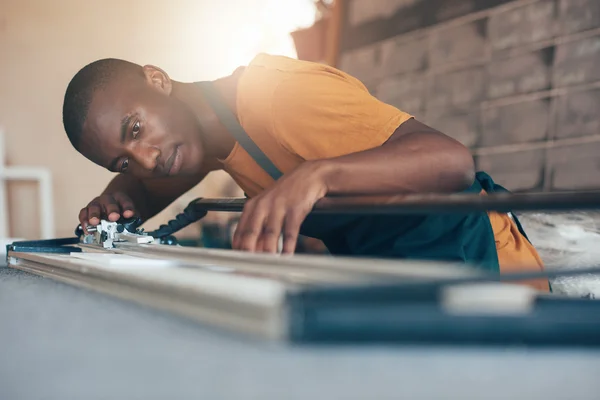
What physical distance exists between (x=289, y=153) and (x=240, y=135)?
11 centimetres

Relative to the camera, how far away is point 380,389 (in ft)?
0.58

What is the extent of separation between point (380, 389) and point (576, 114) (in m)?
1.17

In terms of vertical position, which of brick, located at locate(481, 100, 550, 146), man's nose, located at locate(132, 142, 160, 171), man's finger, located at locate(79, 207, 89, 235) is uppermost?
brick, located at locate(481, 100, 550, 146)

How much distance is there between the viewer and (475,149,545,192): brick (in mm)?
1207

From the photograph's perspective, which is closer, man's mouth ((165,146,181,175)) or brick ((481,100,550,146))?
man's mouth ((165,146,181,175))

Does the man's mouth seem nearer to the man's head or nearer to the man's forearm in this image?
the man's head

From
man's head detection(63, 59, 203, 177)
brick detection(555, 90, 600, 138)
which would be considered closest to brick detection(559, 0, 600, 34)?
brick detection(555, 90, 600, 138)

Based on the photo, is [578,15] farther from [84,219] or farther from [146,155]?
[84,219]

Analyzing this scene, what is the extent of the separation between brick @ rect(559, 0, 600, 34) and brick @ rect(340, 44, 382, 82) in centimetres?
55

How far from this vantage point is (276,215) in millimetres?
453

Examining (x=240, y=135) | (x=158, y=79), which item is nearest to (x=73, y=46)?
(x=158, y=79)

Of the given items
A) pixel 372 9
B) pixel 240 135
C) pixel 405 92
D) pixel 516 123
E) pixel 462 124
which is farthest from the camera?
pixel 372 9

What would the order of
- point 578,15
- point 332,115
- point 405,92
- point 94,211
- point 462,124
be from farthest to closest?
point 405,92, point 462,124, point 578,15, point 94,211, point 332,115

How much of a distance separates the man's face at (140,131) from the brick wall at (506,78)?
0.80m
